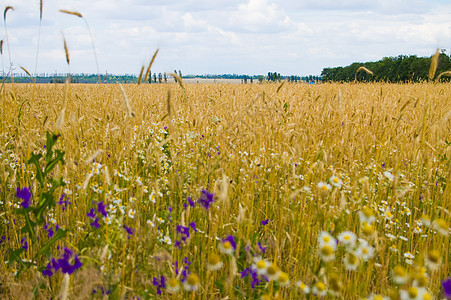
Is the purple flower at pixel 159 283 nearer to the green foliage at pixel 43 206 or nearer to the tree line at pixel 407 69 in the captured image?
the green foliage at pixel 43 206

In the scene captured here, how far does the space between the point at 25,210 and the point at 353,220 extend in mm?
2055

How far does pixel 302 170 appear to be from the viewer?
2953 millimetres

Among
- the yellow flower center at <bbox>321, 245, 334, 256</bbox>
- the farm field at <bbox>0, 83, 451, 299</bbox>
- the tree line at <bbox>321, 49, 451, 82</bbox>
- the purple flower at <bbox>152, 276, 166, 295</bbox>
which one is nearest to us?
the yellow flower center at <bbox>321, 245, 334, 256</bbox>

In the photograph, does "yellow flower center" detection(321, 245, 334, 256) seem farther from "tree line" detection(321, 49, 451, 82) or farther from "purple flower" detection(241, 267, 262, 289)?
"tree line" detection(321, 49, 451, 82)

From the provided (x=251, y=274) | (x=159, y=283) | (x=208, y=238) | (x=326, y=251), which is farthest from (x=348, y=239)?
(x=208, y=238)

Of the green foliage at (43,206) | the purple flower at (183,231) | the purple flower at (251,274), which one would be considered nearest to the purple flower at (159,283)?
the purple flower at (183,231)

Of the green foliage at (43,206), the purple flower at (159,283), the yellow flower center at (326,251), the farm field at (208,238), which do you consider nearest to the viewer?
the yellow flower center at (326,251)

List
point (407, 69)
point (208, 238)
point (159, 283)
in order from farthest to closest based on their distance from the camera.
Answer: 1. point (407, 69)
2. point (208, 238)
3. point (159, 283)

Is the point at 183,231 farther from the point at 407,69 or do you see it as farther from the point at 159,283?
the point at 407,69

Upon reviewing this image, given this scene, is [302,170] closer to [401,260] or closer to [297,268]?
[401,260]

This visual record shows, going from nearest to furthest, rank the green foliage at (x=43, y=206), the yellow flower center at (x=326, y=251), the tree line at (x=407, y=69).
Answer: the yellow flower center at (x=326, y=251) < the green foliage at (x=43, y=206) < the tree line at (x=407, y=69)

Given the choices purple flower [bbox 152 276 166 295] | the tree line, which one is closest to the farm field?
purple flower [bbox 152 276 166 295]

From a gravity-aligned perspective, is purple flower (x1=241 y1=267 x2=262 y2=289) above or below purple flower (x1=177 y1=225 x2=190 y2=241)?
below

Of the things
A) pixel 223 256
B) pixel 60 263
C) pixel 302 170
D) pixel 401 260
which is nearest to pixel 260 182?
pixel 302 170
